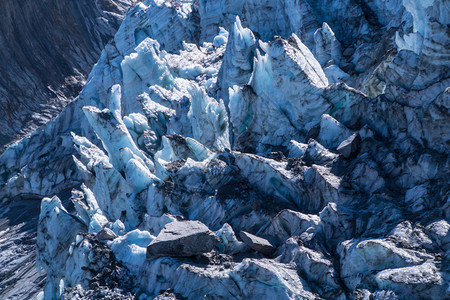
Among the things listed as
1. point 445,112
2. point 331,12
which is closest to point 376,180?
point 445,112

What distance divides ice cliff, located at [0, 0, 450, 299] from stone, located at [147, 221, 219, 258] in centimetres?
3

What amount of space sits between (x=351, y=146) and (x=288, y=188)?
6.51ft

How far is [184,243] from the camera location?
11367mm

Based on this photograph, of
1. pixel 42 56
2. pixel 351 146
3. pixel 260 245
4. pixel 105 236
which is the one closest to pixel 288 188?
pixel 351 146

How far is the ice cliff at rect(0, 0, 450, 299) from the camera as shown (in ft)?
33.5

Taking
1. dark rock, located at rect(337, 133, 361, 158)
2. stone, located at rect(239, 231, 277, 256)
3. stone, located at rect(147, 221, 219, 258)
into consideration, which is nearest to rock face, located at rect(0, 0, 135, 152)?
stone, located at rect(147, 221, 219, 258)

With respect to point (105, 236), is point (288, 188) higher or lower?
lower

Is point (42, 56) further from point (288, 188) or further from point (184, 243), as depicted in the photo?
point (184, 243)

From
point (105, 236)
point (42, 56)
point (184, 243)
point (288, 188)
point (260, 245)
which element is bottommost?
point (288, 188)

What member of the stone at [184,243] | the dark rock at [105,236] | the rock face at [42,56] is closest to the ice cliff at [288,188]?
the stone at [184,243]

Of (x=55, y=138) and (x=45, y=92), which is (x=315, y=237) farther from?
(x=45, y=92)

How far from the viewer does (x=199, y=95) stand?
71.4 ft

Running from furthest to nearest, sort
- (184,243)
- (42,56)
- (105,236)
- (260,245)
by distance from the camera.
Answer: (42,56), (105,236), (260,245), (184,243)

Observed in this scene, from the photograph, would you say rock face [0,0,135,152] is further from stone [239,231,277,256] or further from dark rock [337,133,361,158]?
stone [239,231,277,256]
